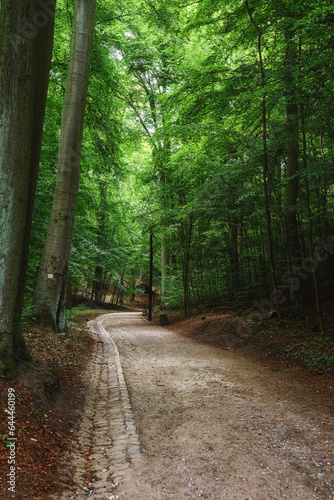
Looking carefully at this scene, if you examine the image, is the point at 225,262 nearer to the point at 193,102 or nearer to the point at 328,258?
the point at 328,258

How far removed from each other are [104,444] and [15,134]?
11.8 feet

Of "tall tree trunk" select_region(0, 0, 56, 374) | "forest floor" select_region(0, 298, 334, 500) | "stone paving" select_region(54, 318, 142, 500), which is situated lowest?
"stone paving" select_region(54, 318, 142, 500)

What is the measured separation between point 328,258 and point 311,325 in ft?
9.76

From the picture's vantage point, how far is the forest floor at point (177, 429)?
7.46 feet

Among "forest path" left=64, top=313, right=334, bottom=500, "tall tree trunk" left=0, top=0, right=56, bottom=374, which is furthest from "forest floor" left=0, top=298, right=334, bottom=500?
"tall tree trunk" left=0, top=0, right=56, bottom=374

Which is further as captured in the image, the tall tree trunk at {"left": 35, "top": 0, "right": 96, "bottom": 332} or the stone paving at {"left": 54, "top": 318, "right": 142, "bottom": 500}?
the tall tree trunk at {"left": 35, "top": 0, "right": 96, "bottom": 332}

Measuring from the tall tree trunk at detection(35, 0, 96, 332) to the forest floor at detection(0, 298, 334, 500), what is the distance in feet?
3.01

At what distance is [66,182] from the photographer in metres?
6.44

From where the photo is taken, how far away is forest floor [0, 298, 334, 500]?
2273 millimetres

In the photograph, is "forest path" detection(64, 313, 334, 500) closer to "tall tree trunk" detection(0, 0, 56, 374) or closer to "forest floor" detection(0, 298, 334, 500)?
"forest floor" detection(0, 298, 334, 500)

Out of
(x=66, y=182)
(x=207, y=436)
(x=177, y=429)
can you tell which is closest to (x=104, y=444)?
(x=177, y=429)

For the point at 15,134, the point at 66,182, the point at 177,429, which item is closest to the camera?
the point at 15,134

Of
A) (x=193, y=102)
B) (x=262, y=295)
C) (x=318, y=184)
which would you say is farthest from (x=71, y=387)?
(x=262, y=295)

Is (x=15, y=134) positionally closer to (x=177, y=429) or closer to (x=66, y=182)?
(x=66, y=182)
